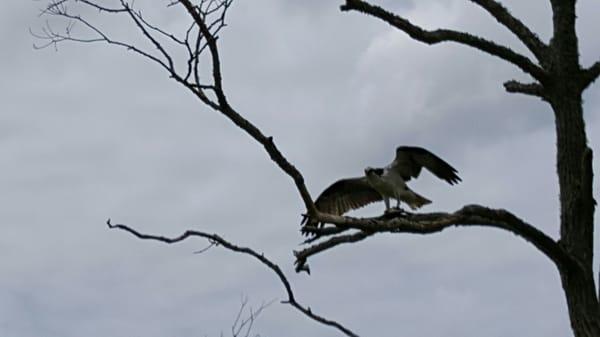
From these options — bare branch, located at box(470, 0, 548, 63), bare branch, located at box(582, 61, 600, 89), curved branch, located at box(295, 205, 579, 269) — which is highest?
bare branch, located at box(470, 0, 548, 63)

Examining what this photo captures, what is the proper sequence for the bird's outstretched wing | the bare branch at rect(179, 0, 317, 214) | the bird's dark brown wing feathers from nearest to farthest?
the bare branch at rect(179, 0, 317, 214) → the bird's outstretched wing → the bird's dark brown wing feathers

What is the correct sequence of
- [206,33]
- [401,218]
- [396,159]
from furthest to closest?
1. [396,159]
2. [401,218]
3. [206,33]

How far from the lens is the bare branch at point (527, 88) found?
5.70m

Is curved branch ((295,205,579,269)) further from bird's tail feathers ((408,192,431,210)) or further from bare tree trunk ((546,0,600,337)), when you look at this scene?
bird's tail feathers ((408,192,431,210))

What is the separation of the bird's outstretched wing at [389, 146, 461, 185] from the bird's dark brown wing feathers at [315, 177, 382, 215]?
2.01ft

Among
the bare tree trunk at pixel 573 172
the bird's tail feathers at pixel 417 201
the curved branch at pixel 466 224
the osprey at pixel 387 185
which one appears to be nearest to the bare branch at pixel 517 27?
the bare tree trunk at pixel 573 172

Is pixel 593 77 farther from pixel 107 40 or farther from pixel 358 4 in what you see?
pixel 107 40

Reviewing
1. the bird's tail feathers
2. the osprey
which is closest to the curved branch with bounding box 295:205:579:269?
the osprey

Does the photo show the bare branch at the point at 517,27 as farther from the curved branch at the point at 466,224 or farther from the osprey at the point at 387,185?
the osprey at the point at 387,185

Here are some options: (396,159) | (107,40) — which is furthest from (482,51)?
(396,159)

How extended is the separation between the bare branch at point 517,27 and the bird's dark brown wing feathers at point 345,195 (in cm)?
661

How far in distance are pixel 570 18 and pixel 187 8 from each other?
7.56 feet

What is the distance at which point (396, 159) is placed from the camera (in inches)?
475

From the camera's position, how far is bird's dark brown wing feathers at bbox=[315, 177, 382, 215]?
41.3ft
